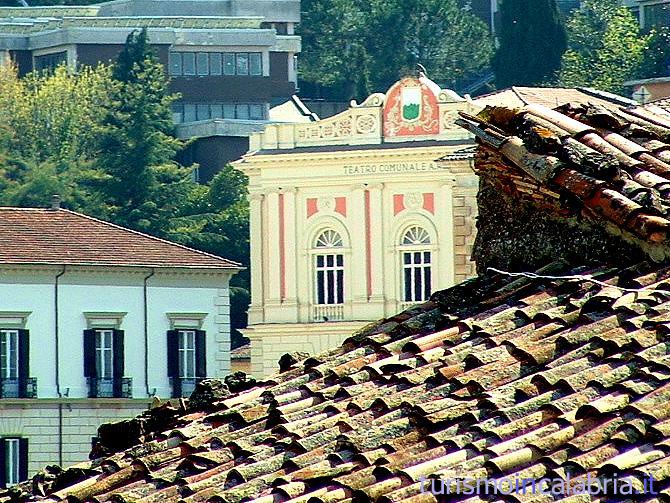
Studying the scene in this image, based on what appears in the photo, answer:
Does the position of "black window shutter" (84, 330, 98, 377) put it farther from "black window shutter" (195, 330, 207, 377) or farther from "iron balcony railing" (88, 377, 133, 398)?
"black window shutter" (195, 330, 207, 377)

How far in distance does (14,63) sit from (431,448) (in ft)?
373

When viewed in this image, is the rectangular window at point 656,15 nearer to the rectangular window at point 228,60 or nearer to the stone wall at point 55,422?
the rectangular window at point 228,60

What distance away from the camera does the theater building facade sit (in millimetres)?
76438

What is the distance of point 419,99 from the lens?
77938 mm

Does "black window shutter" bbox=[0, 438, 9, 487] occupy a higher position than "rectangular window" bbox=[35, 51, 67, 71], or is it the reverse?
"rectangular window" bbox=[35, 51, 67, 71]

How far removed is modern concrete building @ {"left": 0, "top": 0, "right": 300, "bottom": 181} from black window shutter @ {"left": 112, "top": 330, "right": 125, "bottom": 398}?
4706 centimetres

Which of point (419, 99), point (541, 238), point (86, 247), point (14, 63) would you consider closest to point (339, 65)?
point (14, 63)

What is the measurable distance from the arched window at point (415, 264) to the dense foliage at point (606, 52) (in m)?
22.6

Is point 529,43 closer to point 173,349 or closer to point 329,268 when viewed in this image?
point 329,268

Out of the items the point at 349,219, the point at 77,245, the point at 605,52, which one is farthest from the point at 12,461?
the point at 605,52

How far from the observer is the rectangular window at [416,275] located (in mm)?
75938

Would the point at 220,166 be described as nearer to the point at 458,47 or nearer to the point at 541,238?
the point at 458,47

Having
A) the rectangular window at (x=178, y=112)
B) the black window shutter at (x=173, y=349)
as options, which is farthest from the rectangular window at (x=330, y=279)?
the rectangular window at (x=178, y=112)

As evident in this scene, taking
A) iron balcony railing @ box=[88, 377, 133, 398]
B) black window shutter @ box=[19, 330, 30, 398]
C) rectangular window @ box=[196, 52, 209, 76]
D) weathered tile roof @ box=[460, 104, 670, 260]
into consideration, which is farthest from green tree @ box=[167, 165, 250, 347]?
weathered tile roof @ box=[460, 104, 670, 260]
